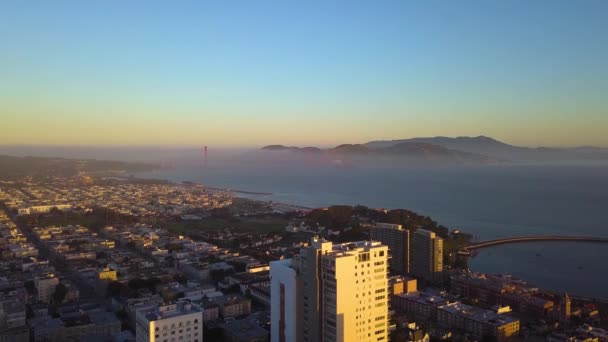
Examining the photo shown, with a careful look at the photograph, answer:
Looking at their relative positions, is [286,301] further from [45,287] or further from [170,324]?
[45,287]

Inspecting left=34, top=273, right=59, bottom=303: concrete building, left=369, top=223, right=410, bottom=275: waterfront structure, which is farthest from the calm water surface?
left=34, top=273, right=59, bottom=303: concrete building

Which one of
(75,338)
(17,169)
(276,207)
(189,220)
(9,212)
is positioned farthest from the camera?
(17,169)

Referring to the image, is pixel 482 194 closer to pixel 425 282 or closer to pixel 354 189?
pixel 354 189

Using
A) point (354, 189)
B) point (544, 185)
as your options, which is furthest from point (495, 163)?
point (354, 189)

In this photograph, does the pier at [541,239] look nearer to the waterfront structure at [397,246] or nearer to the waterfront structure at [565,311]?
the waterfront structure at [397,246]

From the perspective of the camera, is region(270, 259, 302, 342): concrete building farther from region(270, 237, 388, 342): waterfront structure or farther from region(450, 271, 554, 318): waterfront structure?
region(450, 271, 554, 318): waterfront structure

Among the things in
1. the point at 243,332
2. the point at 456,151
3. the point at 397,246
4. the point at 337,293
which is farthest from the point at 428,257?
the point at 456,151

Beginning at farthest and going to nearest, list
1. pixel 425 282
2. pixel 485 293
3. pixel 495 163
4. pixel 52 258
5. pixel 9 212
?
pixel 495 163 → pixel 9 212 → pixel 52 258 → pixel 425 282 → pixel 485 293
